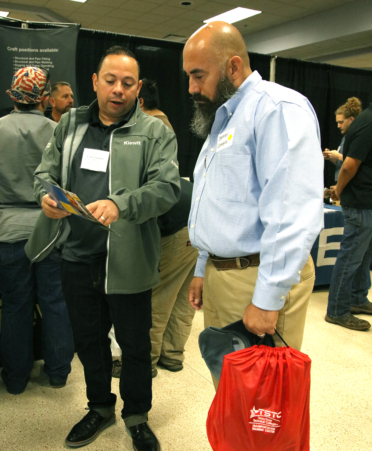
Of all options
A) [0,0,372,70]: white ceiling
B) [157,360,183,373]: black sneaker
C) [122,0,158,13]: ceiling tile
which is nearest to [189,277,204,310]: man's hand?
[157,360,183,373]: black sneaker

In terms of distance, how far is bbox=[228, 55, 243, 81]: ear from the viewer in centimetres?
115

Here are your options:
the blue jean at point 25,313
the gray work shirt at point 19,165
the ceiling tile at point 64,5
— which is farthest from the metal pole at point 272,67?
the ceiling tile at point 64,5

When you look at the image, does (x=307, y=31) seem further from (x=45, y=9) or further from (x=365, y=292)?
(x=365, y=292)

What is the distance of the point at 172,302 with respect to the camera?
224cm

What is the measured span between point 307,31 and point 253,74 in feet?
25.6

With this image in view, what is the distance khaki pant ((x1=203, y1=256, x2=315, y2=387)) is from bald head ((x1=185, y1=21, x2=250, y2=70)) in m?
0.59

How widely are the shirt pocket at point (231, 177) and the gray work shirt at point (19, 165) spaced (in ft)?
3.76

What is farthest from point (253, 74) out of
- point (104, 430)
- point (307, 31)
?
point (307, 31)

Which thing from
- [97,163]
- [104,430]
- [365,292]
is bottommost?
[104,430]

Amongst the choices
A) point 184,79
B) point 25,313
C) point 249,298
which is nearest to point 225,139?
point 249,298

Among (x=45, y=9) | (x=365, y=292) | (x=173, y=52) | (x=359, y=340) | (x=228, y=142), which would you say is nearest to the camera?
(x=228, y=142)

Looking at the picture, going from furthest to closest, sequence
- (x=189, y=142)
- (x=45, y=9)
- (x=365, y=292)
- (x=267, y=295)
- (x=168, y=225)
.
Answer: (x=45, y=9) → (x=189, y=142) → (x=365, y=292) → (x=168, y=225) → (x=267, y=295)

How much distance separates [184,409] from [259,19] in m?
7.94

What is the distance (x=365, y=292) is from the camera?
3334 millimetres
